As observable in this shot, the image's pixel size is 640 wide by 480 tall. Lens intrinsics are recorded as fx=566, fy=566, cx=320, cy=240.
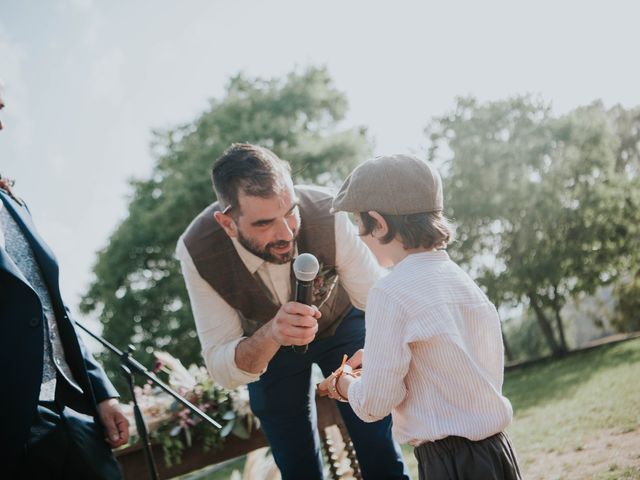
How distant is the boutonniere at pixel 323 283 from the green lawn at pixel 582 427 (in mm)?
2372

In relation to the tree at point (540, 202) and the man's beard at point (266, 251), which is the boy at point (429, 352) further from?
the tree at point (540, 202)

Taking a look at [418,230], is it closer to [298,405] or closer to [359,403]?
[359,403]

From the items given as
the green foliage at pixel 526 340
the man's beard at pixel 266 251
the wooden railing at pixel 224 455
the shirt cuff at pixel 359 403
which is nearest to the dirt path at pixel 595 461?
the wooden railing at pixel 224 455

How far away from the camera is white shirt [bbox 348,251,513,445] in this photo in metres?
1.86

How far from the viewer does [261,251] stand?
2.72m

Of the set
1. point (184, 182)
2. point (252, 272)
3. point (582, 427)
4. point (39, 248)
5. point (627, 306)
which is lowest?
point (627, 306)

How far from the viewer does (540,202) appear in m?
18.4

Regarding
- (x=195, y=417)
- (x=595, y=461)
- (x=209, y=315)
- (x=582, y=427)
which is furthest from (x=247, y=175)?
(x=582, y=427)

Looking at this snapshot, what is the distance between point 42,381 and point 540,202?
60.5ft

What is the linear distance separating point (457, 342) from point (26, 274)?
1.61 meters

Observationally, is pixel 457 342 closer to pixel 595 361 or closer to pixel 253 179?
pixel 253 179

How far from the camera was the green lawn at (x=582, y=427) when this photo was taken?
4203 mm

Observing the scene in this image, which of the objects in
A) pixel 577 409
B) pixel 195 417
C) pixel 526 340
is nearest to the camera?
pixel 195 417

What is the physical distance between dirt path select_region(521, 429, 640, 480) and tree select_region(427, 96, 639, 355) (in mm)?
13908
